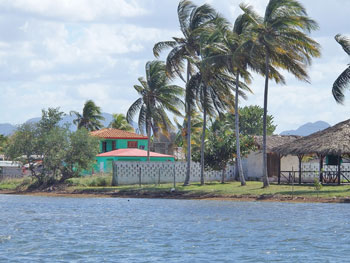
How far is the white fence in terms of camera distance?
171 feet

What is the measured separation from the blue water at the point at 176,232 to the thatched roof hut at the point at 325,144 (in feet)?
29.2

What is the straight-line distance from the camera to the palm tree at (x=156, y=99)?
5731 cm

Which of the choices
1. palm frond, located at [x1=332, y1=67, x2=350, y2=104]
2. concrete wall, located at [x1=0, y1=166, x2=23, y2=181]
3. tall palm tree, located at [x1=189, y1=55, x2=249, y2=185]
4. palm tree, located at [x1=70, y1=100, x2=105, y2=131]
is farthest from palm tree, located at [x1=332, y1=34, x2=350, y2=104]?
palm tree, located at [x1=70, y1=100, x2=105, y2=131]

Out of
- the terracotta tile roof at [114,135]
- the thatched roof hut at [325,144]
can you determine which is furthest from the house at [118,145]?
the thatched roof hut at [325,144]

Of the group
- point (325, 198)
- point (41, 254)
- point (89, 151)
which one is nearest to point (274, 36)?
point (325, 198)

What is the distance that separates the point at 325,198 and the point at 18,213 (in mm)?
16566

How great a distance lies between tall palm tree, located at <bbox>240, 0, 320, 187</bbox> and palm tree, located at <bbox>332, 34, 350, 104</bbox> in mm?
1846

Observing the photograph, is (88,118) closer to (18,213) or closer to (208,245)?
(18,213)

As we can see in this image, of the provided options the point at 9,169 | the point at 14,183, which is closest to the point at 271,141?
the point at 14,183

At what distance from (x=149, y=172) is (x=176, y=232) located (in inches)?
1052

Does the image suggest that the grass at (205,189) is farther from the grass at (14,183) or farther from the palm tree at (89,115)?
the palm tree at (89,115)

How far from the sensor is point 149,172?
53312mm

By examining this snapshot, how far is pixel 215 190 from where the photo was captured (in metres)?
44.6

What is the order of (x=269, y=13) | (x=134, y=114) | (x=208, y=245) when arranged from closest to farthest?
(x=208, y=245) < (x=269, y=13) < (x=134, y=114)
